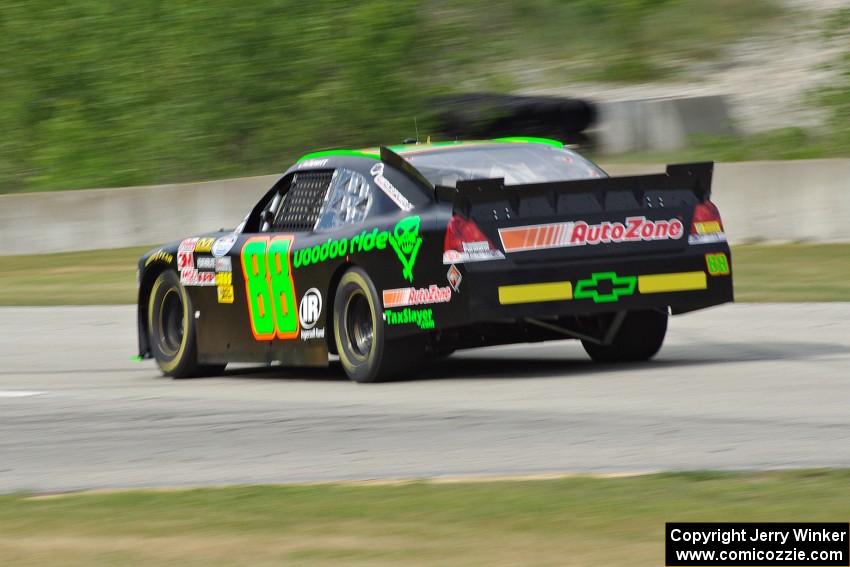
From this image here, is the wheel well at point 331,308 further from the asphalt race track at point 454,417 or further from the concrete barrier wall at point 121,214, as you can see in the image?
the concrete barrier wall at point 121,214

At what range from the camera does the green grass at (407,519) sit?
17.5 ft

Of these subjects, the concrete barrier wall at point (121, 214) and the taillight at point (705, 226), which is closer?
the taillight at point (705, 226)

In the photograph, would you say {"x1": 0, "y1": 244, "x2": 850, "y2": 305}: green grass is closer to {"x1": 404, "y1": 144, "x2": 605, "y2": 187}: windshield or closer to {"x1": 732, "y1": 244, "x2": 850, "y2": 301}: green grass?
{"x1": 732, "y1": 244, "x2": 850, "y2": 301}: green grass

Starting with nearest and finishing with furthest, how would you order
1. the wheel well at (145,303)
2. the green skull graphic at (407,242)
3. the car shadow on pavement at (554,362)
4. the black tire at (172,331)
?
the green skull graphic at (407,242) < the car shadow on pavement at (554,362) < the black tire at (172,331) < the wheel well at (145,303)

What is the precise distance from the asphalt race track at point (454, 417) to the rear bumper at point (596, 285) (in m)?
0.45

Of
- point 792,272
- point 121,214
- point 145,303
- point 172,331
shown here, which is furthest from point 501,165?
point 121,214

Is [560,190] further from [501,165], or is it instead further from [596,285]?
[501,165]

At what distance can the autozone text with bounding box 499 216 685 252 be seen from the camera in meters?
9.77

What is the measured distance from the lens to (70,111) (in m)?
32.2

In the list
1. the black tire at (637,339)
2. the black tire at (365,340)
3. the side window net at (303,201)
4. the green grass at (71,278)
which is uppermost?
the side window net at (303,201)

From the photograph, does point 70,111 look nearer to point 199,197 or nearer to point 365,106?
point 365,106

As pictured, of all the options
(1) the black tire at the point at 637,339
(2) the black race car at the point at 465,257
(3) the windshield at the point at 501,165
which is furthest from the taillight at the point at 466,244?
(1) the black tire at the point at 637,339

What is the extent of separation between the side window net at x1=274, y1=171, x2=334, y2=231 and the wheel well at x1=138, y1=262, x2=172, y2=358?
151cm

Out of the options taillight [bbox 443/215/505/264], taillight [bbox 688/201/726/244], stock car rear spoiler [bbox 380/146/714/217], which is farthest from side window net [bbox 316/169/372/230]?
taillight [bbox 688/201/726/244]
